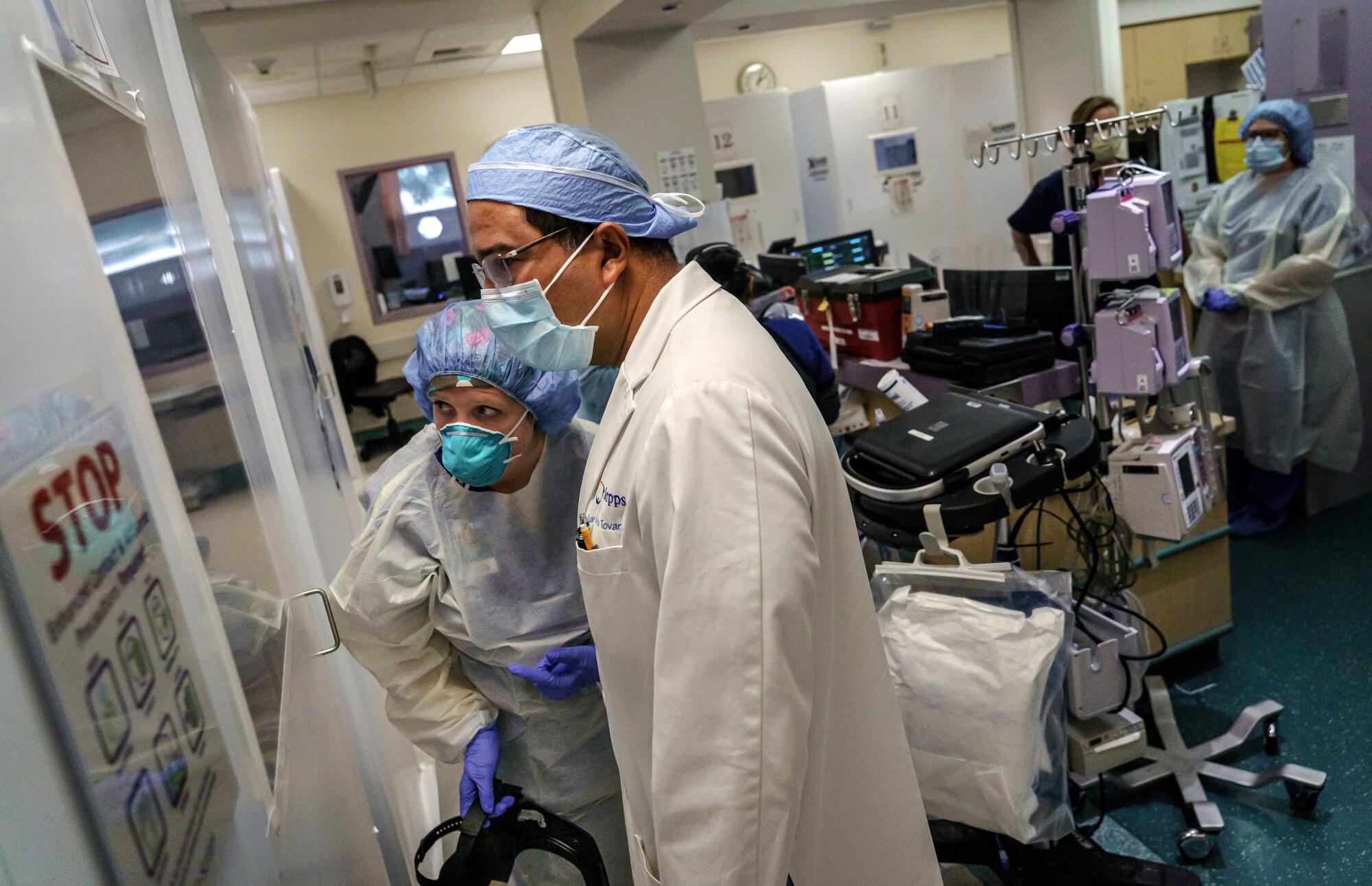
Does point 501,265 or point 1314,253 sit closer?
point 501,265

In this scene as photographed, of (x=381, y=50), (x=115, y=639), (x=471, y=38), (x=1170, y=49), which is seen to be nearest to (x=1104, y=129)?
(x=115, y=639)

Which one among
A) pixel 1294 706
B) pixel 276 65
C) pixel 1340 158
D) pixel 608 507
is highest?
pixel 276 65

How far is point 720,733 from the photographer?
0.92 m

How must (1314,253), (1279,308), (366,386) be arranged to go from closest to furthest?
(1314,253) < (1279,308) < (366,386)

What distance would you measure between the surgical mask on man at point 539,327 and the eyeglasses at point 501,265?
0.01 meters

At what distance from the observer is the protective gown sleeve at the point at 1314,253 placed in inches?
132

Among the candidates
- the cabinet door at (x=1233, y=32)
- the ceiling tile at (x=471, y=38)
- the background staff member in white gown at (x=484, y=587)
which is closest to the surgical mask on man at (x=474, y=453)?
the background staff member in white gown at (x=484, y=587)

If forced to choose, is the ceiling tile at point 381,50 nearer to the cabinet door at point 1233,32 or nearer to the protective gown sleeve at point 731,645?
the protective gown sleeve at point 731,645

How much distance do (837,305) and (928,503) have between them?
6.89 feet

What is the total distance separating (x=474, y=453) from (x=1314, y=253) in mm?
3430

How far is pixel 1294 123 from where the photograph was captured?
3404 millimetres

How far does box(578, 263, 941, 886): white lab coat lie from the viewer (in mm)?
917

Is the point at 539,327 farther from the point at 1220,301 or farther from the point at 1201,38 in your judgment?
the point at 1201,38

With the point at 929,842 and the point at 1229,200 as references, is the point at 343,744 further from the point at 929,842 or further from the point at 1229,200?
the point at 1229,200
